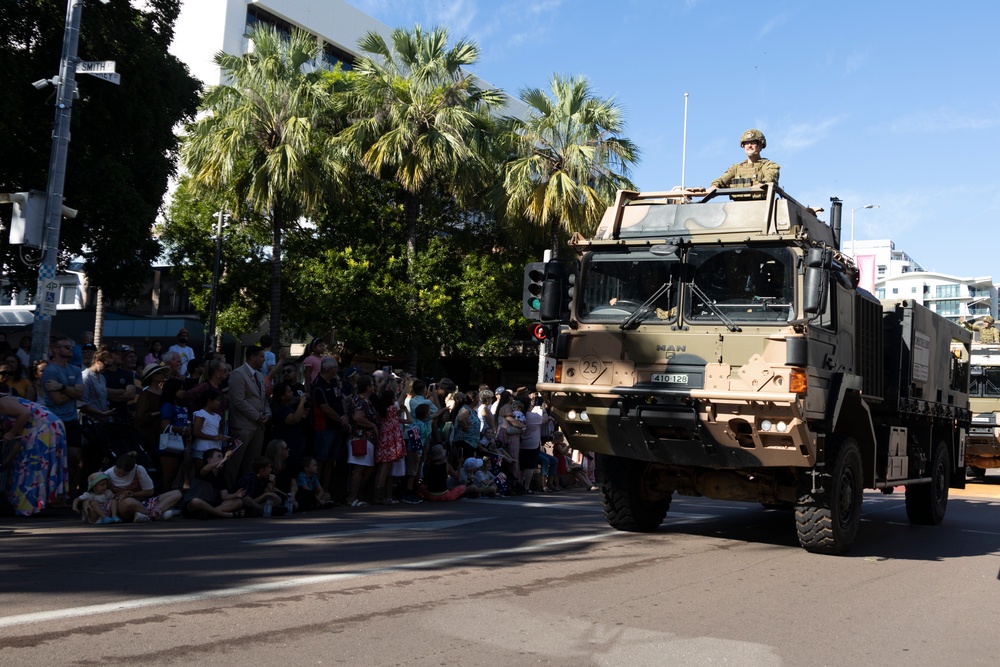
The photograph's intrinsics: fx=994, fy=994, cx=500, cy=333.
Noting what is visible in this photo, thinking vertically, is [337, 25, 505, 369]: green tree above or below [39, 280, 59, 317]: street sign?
above

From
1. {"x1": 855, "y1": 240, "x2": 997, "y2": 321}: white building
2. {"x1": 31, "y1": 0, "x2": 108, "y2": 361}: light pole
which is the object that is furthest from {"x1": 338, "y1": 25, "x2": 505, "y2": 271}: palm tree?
{"x1": 855, "y1": 240, "x2": 997, "y2": 321}: white building

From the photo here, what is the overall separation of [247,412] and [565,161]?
55.4ft

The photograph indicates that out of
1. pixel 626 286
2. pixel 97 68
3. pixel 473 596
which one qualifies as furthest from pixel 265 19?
pixel 473 596

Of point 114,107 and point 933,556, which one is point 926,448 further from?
point 114,107

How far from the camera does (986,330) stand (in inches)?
1031

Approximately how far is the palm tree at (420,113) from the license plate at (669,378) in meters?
17.6

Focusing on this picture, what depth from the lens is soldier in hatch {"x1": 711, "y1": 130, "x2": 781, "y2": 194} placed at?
10.6 meters

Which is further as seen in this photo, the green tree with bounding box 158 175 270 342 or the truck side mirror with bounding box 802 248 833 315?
the green tree with bounding box 158 175 270 342

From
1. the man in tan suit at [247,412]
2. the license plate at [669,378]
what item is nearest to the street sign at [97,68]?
the man in tan suit at [247,412]

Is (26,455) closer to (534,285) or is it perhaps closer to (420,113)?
(534,285)

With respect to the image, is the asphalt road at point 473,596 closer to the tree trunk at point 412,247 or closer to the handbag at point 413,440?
the handbag at point 413,440

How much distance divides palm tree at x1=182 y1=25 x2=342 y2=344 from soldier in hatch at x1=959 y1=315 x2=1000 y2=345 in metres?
17.5

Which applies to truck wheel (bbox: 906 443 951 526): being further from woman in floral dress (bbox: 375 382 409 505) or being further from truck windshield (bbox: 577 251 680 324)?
woman in floral dress (bbox: 375 382 409 505)

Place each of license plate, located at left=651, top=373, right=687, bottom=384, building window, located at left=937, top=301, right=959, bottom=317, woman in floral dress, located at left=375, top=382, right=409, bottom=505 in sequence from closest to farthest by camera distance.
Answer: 1. license plate, located at left=651, top=373, right=687, bottom=384
2. woman in floral dress, located at left=375, top=382, right=409, bottom=505
3. building window, located at left=937, top=301, right=959, bottom=317
